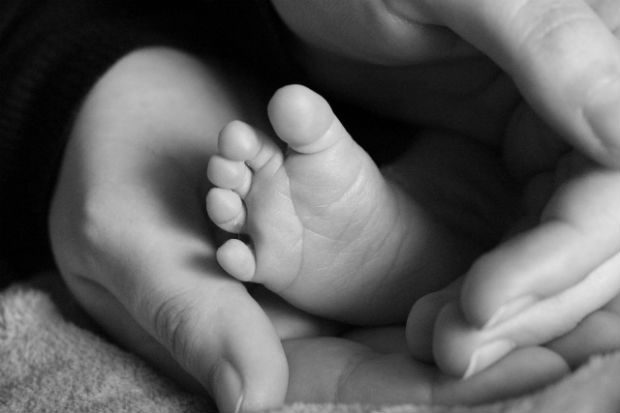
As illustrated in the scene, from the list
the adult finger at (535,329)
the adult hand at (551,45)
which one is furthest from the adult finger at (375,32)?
the adult finger at (535,329)

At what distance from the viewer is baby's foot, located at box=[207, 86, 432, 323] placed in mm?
579

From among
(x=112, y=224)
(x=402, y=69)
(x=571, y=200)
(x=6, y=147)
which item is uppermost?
(x=571, y=200)

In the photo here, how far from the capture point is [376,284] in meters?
0.63

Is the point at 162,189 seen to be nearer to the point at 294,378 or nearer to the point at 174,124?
the point at 174,124

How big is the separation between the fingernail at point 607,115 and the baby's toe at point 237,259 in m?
0.24

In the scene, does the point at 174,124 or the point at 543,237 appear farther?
the point at 174,124

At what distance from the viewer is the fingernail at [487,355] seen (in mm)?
481

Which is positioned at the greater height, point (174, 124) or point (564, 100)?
point (564, 100)

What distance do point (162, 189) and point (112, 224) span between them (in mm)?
52

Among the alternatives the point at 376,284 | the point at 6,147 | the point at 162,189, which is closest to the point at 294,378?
the point at 376,284

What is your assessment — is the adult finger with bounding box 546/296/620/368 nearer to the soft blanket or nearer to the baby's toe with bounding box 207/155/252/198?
the soft blanket

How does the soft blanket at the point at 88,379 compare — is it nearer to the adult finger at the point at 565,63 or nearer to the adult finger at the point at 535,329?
the adult finger at the point at 535,329

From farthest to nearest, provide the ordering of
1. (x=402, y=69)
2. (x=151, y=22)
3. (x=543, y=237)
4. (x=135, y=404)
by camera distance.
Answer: (x=151, y=22) < (x=402, y=69) < (x=135, y=404) < (x=543, y=237)

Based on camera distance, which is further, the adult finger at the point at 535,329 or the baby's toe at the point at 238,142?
the baby's toe at the point at 238,142
